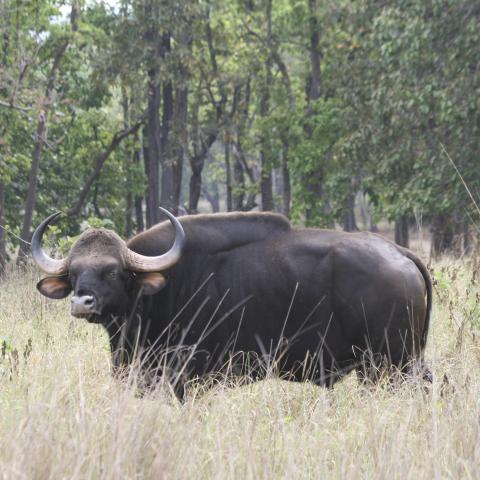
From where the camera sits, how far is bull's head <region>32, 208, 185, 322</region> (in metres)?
6.71

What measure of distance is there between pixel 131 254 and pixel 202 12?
2025 cm

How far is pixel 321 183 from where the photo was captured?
3181 centimetres

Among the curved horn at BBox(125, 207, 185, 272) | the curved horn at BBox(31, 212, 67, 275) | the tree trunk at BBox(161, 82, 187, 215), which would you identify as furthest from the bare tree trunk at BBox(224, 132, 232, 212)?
the curved horn at BBox(125, 207, 185, 272)

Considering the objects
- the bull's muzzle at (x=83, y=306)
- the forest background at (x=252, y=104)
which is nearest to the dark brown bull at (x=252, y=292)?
the bull's muzzle at (x=83, y=306)

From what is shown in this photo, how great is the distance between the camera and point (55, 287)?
716cm

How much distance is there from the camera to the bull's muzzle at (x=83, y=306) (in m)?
6.37

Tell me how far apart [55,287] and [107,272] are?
0.58 meters

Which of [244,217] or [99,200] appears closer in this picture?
[244,217]

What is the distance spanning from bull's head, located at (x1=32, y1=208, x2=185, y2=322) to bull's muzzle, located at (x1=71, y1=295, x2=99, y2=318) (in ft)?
0.26

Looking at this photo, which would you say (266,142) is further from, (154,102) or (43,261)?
(43,261)

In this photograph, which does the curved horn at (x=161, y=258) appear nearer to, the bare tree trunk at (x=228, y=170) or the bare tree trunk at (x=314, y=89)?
the bare tree trunk at (x=314, y=89)

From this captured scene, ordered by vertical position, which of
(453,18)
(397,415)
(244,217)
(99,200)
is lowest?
(99,200)

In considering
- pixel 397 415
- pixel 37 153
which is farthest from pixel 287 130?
pixel 397 415

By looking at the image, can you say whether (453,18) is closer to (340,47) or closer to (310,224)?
(340,47)
